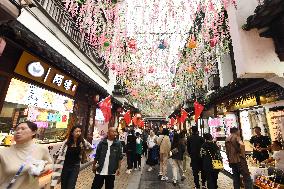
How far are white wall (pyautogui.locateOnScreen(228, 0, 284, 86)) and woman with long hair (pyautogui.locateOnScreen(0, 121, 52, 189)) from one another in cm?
607

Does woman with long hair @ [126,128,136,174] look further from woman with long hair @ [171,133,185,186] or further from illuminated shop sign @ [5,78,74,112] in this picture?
illuminated shop sign @ [5,78,74,112]

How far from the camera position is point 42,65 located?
7695 millimetres

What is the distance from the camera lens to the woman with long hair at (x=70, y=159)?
575cm

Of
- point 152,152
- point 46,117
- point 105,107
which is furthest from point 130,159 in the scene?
point 46,117

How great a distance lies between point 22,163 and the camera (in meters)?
3.02

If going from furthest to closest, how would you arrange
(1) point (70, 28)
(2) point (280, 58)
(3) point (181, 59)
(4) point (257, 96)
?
1. (3) point (181, 59)
2. (1) point (70, 28)
3. (4) point (257, 96)
4. (2) point (280, 58)

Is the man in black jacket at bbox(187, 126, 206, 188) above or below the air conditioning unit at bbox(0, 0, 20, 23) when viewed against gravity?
below

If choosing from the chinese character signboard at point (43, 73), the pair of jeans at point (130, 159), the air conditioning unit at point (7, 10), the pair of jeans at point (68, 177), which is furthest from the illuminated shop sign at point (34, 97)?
the pair of jeans at point (130, 159)

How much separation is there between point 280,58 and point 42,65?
820 cm

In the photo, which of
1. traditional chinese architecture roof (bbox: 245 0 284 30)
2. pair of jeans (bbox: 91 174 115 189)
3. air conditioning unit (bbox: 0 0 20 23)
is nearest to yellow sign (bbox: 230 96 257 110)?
traditional chinese architecture roof (bbox: 245 0 284 30)

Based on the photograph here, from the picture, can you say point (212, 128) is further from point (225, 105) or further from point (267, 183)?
point (267, 183)

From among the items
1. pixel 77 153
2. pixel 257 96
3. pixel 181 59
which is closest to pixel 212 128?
pixel 257 96

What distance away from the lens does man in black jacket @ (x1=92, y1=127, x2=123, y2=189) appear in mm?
5680

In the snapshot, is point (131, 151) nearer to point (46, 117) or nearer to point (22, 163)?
point (46, 117)
